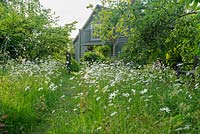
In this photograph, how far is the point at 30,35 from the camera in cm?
1502

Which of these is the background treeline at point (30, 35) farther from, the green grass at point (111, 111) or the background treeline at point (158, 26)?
the green grass at point (111, 111)

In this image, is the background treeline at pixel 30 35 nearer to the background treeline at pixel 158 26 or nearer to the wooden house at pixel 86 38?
the background treeline at pixel 158 26

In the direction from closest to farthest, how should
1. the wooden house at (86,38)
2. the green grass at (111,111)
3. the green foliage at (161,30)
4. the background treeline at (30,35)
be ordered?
the green grass at (111,111)
the green foliage at (161,30)
the background treeline at (30,35)
the wooden house at (86,38)

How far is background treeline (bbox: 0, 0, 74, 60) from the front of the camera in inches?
548

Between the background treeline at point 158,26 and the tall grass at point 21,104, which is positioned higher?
the background treeline at point 158,26

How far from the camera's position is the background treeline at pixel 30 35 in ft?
45.6

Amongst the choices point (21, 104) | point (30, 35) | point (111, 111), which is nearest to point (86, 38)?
point (30, 35)

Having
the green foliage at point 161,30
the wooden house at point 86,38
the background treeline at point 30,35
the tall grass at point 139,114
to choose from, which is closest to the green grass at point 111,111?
the tall grass at point 139,114

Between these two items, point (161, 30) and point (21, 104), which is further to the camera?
point (161, 30)

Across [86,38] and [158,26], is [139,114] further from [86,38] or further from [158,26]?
[86,38]

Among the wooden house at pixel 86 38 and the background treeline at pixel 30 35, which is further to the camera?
the wooden house at pixel 86 38

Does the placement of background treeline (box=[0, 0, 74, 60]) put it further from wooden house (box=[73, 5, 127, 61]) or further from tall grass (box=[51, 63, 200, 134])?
wooden house (box=[73, 5, 127, 61])

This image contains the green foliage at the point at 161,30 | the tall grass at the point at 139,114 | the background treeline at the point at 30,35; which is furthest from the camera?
the background treeline at the point at 30,35

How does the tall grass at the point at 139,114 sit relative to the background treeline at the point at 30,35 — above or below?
below
